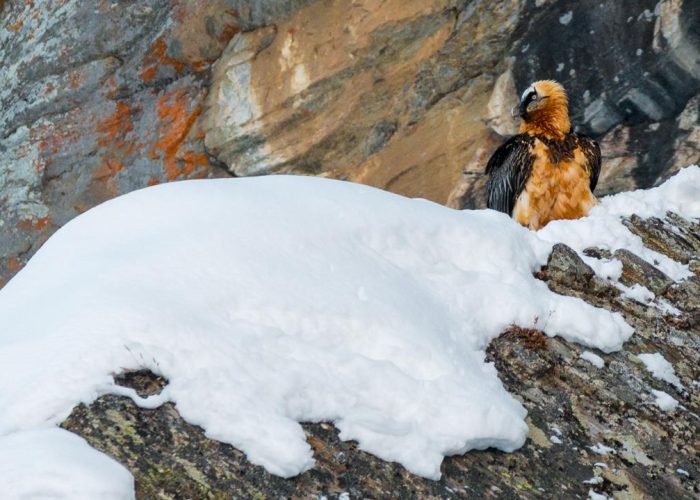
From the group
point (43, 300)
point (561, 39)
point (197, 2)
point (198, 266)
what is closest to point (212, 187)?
point (198, 266)

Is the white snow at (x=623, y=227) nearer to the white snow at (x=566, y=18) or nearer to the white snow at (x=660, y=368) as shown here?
the white snow at (x=660, y=368)

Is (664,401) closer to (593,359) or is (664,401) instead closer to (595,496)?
(593,359)

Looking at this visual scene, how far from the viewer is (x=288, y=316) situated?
14.5ft

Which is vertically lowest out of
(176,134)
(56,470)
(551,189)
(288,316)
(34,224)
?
(34,224)

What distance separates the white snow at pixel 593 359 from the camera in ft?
16.8

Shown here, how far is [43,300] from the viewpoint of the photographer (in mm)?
4320

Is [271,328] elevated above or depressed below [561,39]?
above

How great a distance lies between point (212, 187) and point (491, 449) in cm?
213

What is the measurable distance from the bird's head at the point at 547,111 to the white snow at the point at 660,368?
3.37m

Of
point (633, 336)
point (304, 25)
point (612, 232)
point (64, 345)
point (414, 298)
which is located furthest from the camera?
point (304, 25)

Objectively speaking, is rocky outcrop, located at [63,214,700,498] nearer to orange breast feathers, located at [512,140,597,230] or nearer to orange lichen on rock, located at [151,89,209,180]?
orange breast feathers, located at [512,140,597,230]

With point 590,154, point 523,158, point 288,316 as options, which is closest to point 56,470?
point 288,316

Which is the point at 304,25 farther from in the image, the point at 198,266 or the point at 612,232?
the point at 198,266

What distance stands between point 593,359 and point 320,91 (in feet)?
28.4
